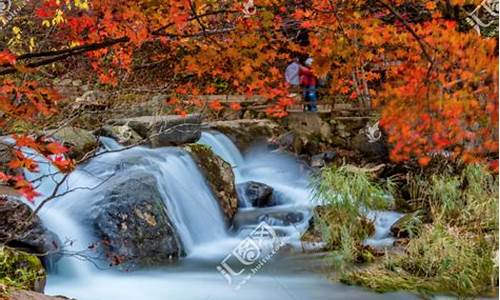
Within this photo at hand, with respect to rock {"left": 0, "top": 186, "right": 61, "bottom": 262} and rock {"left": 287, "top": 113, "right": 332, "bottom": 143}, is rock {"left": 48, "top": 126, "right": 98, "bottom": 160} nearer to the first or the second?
rock {"left": 0, "top": 186, "right": 61, "bottom": 262}

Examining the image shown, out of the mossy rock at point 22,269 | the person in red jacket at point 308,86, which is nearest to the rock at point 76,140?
the mossy rock at point 22,269

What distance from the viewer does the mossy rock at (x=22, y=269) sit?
4.21m

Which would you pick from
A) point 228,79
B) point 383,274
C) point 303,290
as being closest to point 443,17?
point 383,274

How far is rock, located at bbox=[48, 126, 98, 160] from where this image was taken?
7410 millimetres

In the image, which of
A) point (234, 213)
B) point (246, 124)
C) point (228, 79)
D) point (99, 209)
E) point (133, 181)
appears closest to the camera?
point (99, 209)

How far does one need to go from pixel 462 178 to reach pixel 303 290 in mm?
2995

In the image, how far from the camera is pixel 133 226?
5984 mm

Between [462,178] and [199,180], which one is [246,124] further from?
[462,178]

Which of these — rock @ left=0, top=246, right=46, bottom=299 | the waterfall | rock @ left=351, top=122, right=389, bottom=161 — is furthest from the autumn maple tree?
the waterfall

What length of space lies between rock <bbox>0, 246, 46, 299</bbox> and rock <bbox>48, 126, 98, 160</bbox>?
9.88ft

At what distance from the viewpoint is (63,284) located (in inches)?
208

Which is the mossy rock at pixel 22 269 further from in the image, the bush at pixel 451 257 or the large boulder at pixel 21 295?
the bush at pixel 451 257

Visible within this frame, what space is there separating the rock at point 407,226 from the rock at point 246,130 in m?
4.68

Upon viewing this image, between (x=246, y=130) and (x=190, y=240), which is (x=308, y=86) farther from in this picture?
(x=190, y=240)
